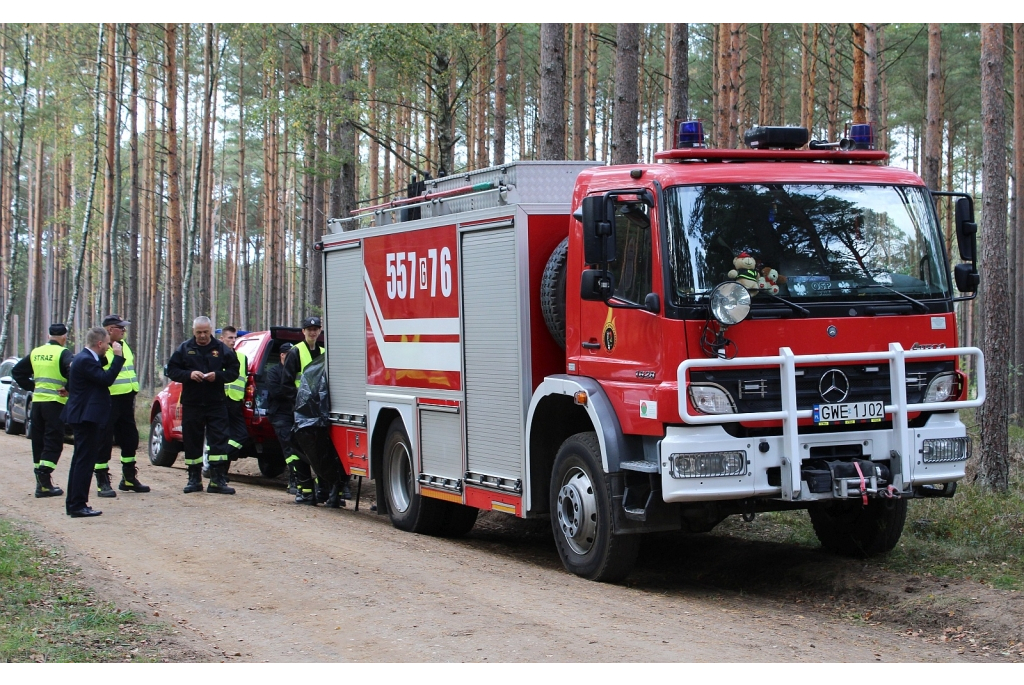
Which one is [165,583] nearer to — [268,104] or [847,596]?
[847,596]

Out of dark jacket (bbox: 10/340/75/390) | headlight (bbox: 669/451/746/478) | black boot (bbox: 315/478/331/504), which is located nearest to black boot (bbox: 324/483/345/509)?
black boot (bbox: 315/478/331/504)

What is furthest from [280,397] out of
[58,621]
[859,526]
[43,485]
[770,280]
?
[770,280]

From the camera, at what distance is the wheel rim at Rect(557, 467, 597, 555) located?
8195 millimetres

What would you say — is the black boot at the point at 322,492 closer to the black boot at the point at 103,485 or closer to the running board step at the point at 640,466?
the black boot at the point at 103,485

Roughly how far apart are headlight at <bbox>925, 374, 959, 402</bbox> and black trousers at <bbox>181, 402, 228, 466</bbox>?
344 inches

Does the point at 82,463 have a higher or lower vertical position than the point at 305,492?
higher

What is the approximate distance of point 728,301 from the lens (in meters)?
7.18

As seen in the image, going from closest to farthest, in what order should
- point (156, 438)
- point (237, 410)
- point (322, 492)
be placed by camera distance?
point (322, 492) < point (237, 410) < point (156, 438)

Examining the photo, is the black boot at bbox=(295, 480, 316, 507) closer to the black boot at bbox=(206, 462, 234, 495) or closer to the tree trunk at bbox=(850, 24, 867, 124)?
the black boot at bbox=(206, 462, 234, 495)

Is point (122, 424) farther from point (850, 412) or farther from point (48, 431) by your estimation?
point (850, 412)

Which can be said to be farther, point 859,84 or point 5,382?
point 5,382

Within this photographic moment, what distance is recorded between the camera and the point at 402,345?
10.9m

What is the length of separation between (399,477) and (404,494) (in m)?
0.19

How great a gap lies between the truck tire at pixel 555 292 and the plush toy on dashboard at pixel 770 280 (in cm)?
178
